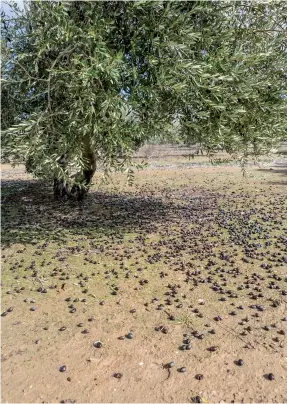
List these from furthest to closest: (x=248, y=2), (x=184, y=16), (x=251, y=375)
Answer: (x=248, y=2) → (x=184, y=16) → (x=251, y=375)

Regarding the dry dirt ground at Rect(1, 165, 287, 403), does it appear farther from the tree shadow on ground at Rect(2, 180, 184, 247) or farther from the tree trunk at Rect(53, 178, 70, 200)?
the tree trunk at Rect(53, 178, 70, 200)

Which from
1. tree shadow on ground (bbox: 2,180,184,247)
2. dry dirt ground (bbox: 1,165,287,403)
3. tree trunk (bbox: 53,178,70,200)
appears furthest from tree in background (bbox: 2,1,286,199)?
tree trunk (bbox: 53,178,70,200)

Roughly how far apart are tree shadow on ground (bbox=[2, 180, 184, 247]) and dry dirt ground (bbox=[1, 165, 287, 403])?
0.25 ft

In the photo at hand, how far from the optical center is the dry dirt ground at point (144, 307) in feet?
12.4

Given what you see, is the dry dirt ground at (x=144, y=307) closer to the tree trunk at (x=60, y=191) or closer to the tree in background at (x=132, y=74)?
the tree trunk at (x=60, y=191)

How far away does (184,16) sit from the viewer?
20.8 ft

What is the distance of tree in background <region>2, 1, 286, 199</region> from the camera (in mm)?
6105

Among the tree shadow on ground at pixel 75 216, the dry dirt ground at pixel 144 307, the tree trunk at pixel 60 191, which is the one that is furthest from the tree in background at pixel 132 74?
the tree trunk at pixel 60 191

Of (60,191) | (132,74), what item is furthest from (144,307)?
(60,191)

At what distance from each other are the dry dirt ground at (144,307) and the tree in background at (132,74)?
2.17 m

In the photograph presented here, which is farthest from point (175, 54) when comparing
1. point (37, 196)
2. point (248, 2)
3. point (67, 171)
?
point (37, 196)

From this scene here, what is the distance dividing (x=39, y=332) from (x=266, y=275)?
419 cm

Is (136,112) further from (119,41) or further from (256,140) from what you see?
(256,140)

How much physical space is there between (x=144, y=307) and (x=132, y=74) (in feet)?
14.4
